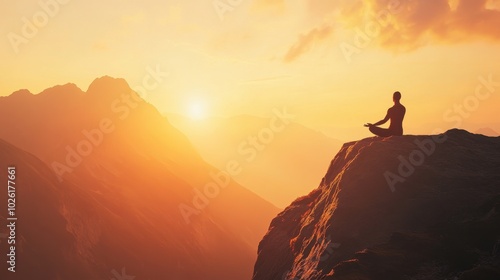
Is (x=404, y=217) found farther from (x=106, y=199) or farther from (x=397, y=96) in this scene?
(x=106, y=199)

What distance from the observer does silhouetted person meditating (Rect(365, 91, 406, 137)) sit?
62.8 ft

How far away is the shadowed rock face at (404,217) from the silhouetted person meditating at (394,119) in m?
0.74

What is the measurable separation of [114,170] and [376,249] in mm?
135321

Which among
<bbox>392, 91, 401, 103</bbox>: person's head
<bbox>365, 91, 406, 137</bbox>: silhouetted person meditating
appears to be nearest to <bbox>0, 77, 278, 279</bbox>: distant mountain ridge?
<bbox>365, 91, 406, 137</bbox>: silhouetted person meditating

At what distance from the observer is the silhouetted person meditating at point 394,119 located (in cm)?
1914

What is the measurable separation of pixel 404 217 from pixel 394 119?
6.77 meters

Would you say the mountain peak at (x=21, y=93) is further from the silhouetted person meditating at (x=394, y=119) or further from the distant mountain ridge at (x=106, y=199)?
the silhouetted person meditating at (x=394, y=119)

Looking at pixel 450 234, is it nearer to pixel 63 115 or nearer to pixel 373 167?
pixel 373 167

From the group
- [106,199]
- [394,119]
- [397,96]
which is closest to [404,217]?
[394,119]

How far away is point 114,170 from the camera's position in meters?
136

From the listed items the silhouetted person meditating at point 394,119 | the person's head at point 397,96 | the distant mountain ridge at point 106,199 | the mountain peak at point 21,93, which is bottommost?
the silhouetted person meditating at point 394,119

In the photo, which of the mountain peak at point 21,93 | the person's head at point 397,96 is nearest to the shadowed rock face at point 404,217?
the person's head at point 397,96

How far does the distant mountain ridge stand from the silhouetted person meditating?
225ft

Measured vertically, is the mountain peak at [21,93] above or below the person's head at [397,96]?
above
